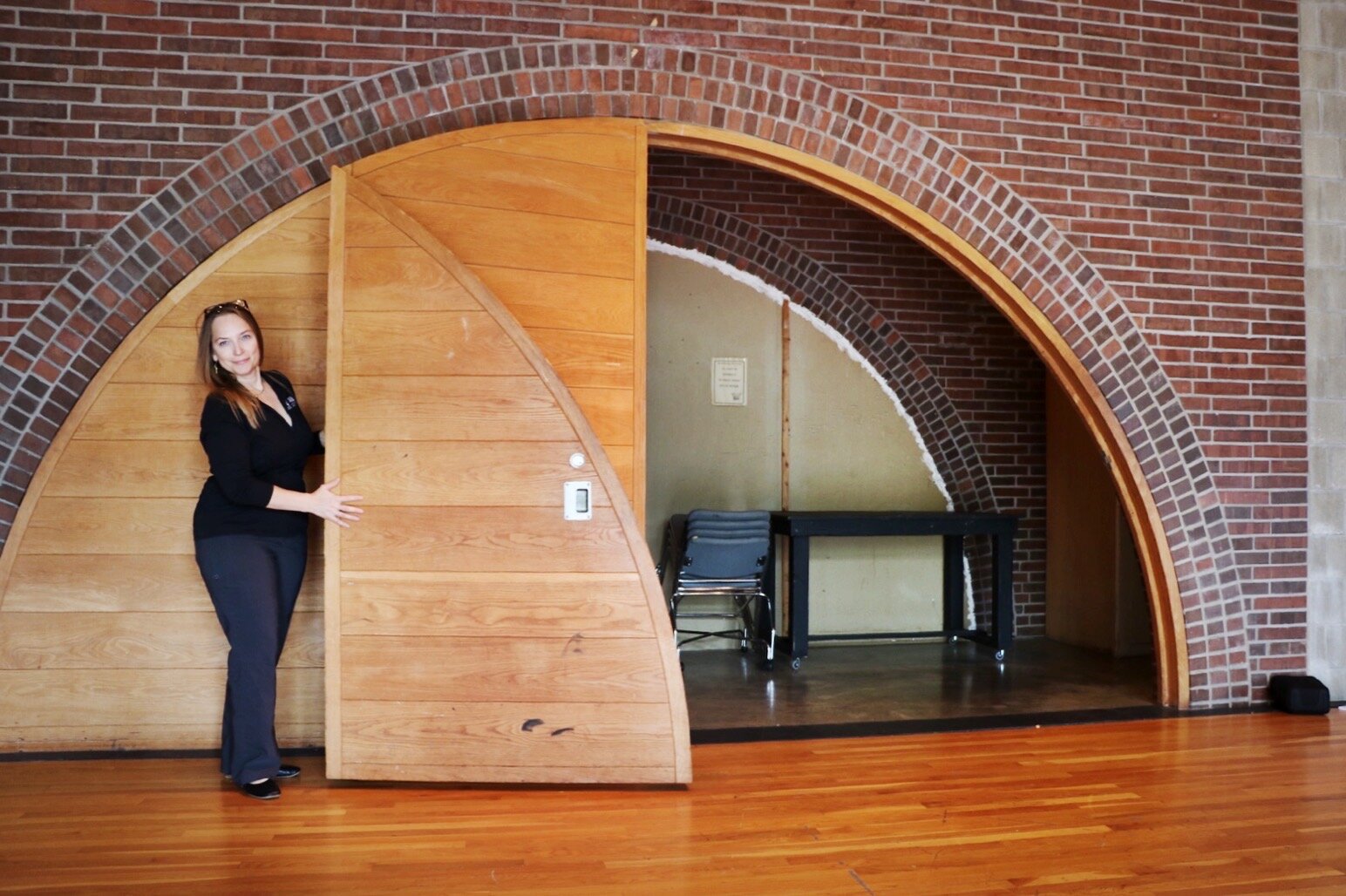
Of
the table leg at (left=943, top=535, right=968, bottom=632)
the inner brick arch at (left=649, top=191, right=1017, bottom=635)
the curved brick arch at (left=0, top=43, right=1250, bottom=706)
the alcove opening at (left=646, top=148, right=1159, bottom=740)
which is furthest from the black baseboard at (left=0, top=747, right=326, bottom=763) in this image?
the table leg at (left=943, top=535, right=968, bottom=632)

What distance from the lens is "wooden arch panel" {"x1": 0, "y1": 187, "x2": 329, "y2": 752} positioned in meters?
3.86

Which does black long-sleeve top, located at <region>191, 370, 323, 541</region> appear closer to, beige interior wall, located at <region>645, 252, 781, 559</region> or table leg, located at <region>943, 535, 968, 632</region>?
beige interior wall, located at <region>645, 252, 781, 559</region>

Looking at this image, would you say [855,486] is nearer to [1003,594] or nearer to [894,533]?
[894,533]

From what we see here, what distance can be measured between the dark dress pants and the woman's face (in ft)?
1.84

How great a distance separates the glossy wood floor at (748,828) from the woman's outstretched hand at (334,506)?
2.97 feet

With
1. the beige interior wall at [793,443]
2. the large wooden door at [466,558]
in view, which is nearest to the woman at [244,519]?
the large wooden door at [466,558]

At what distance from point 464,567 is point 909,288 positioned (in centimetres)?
428

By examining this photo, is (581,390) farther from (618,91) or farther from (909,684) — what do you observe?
(909,684)

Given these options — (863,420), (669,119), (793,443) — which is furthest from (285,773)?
(863,420)

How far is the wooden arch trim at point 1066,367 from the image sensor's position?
454 centimetres

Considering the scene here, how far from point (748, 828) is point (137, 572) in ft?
7.94

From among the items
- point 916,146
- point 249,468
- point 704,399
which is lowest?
point 249,468

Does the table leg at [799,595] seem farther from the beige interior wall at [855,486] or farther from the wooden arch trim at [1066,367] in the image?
the wooden arch trim at [1066,367]

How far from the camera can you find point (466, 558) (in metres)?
3.58
